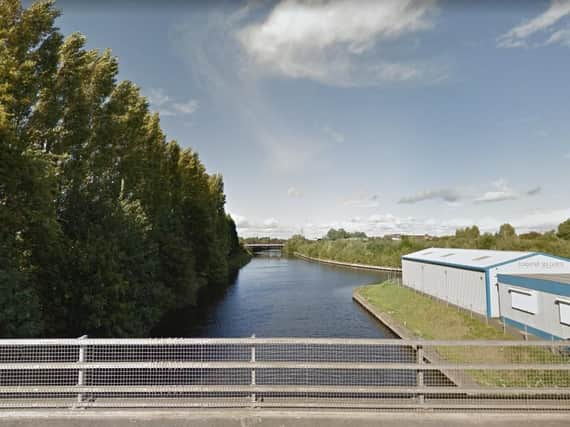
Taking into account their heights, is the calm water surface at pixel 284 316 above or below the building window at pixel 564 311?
below

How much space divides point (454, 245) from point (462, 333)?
5891cm

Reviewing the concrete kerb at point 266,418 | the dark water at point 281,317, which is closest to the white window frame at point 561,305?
the dark water at point 281,317

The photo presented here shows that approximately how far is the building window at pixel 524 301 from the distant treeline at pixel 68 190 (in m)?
19.5

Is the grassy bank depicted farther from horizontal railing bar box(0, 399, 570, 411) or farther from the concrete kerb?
the concrete kerb

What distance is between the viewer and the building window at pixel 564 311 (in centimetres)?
1544

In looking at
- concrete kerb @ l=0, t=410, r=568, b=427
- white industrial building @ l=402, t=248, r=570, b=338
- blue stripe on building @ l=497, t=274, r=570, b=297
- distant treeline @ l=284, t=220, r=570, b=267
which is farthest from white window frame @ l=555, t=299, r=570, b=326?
distant treeline @ l=284, t=220, r=570, b=267

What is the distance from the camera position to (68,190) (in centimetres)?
1625

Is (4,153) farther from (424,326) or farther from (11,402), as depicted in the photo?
(424,326)

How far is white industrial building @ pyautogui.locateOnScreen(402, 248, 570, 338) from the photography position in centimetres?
1639

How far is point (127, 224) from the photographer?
737 inches

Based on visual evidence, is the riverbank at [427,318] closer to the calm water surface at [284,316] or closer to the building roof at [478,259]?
the calm water surface at [284,316]

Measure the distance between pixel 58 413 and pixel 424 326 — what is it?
21788 millimetres

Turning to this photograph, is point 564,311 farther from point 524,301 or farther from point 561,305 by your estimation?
point 524,301

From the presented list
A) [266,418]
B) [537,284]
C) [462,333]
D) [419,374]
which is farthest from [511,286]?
[266,418]
